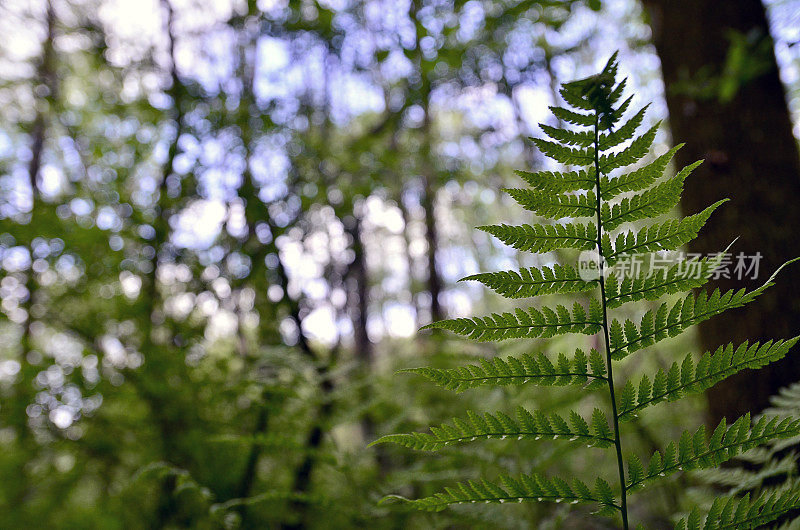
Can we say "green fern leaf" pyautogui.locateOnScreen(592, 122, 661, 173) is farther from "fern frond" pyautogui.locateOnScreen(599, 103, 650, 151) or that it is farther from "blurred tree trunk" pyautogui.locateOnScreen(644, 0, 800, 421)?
"blurred tree trunk" pyautogui.locateOnScreen(644, 0, 800, 421)

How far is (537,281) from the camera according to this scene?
856 mm

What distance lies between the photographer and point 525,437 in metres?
0.83

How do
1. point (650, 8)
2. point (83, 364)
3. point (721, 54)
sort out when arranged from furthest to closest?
point (83, 364)
point (650, 8)
point (721, 54)

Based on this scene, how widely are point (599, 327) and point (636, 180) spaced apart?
0.24m

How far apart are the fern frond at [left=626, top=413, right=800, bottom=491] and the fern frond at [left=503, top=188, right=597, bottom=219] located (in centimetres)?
36

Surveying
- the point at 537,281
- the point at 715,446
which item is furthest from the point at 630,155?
the point at 715,446

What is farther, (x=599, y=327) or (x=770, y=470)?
(x=770, y=470)

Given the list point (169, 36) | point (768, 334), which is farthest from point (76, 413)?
point (768, 334)

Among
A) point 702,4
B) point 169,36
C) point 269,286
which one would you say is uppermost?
point 169,36

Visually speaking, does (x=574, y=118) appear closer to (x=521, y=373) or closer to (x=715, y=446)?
(x=521, y=373)

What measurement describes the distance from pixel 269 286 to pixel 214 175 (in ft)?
2.37

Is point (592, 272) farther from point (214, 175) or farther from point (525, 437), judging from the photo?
point (214, 175)

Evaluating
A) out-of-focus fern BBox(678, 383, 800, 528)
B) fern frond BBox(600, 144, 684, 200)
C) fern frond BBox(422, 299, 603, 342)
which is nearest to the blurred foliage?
out-of-focus fern BBox(678, 383, 800, 528)

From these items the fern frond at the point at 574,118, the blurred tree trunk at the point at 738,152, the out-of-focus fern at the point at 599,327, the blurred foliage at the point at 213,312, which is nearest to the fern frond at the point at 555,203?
the out-of-focus fern at the point at 599,327
